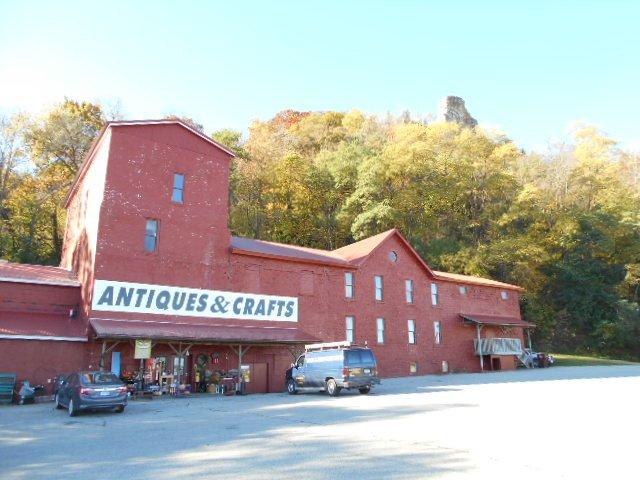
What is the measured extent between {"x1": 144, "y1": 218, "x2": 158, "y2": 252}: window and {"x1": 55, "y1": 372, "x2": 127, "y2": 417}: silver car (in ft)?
32.3

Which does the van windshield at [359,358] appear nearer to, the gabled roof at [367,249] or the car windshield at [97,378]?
the car windshield at [97,378]

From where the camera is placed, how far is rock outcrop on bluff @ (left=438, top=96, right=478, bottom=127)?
345 ft

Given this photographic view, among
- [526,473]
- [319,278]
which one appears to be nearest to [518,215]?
[319,278]

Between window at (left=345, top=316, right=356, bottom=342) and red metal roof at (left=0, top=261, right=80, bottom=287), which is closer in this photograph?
red metal roof at (left=0, top=261, right=80, bottom=287)

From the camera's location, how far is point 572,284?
181 ft

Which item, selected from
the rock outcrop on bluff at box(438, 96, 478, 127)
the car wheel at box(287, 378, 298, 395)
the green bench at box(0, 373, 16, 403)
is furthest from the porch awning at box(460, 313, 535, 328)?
the rock outcrop on bluff at box(438, 96, 478, 127)

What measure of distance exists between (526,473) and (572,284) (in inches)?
2073

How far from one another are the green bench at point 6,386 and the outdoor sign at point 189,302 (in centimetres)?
445

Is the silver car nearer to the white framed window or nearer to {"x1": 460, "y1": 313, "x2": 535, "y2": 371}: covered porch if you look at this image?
the white framed window

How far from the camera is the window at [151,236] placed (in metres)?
27.1

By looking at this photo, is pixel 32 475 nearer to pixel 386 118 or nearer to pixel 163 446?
pixel 163 446

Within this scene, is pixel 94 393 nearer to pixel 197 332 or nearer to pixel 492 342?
pixel 197 332

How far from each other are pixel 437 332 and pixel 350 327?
9162mm

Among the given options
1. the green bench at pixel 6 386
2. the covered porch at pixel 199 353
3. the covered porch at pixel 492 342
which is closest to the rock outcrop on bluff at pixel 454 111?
the covered porch at pixel 492 342
